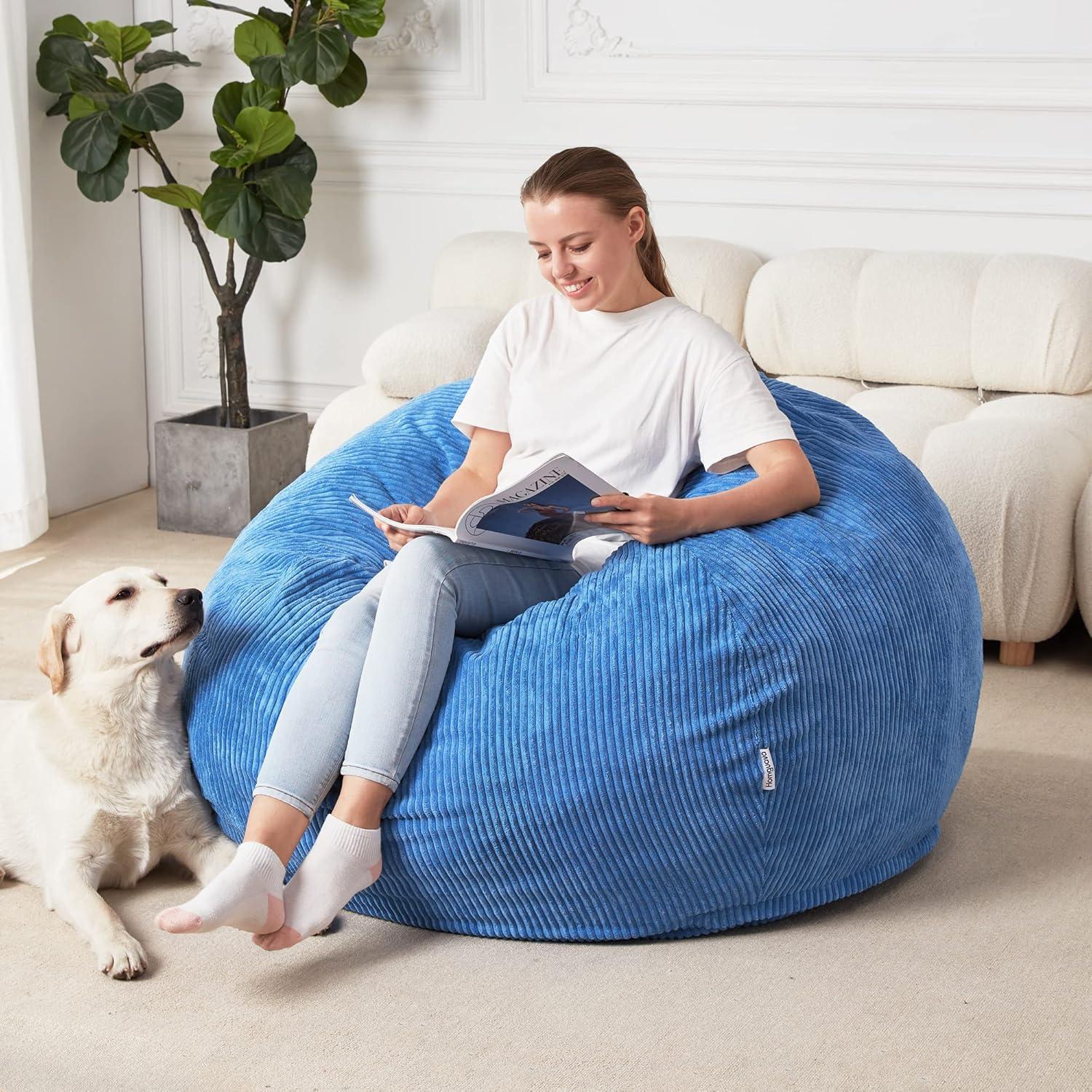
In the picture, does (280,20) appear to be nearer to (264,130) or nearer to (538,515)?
(264,130)

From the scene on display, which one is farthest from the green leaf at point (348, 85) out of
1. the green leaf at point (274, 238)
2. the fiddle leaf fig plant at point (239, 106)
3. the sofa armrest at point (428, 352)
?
the sofa armrest at point (428, 352)

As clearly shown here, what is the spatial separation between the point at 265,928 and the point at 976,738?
1.40m

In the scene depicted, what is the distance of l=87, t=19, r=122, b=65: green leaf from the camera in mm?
3660

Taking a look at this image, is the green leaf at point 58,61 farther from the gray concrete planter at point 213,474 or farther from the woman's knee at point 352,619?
the woman's knee at point 352,619

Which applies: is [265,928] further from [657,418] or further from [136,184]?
[136,184]

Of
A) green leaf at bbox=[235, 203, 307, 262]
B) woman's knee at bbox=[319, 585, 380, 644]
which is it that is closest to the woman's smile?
woman's knee at bbox=[319, 585, 380, 644]

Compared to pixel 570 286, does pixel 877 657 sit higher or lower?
lower

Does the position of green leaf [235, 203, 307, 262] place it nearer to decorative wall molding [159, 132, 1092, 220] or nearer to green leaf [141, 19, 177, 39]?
decorative wall molding [159, 132, 1092, 220]

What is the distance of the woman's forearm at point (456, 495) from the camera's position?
201cm

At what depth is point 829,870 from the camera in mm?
1815

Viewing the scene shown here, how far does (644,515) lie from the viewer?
5.74 ft

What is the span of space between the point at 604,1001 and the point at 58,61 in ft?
10.0

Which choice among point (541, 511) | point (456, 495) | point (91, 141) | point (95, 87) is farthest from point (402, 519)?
point (95, 87)

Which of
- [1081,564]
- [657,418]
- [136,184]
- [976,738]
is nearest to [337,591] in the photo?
[657,418]
